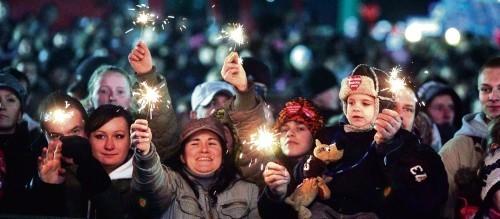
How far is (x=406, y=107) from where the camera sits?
7328 mm

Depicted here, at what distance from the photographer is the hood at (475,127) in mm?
7276

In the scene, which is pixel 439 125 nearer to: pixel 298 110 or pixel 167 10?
pixel 298 110

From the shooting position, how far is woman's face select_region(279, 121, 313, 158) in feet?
23.9

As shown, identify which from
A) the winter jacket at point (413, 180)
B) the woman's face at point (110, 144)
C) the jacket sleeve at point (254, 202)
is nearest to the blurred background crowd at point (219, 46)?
the woman's face at point (110, 144)

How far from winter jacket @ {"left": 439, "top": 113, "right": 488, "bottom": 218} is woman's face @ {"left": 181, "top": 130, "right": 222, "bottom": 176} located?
174cm

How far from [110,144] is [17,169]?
73 centimetres

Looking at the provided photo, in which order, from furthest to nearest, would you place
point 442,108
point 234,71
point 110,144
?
point 442,108
point 110,144
point 234,71

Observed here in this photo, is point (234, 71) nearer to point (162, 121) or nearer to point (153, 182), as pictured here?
point (162, 121)

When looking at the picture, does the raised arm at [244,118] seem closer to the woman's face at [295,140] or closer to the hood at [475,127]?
the woman's face at [295,140]

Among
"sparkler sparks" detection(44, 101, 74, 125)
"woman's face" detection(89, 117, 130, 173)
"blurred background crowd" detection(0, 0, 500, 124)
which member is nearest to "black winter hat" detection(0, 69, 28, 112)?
"sparkler sparks" detection(44, 101, 74, 125)

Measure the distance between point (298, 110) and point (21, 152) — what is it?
223 centimetres

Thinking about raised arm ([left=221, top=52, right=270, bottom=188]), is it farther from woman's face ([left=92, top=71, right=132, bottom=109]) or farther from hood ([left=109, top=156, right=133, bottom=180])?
woman's face ([left=92, top=71, right=132, bottom=109])

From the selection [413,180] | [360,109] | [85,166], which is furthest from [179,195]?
[413,180]

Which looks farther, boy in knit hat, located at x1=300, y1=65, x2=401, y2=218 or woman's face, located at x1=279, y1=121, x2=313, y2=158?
woman's face, located at x1=279, y1=121, x2=313, y2=158
